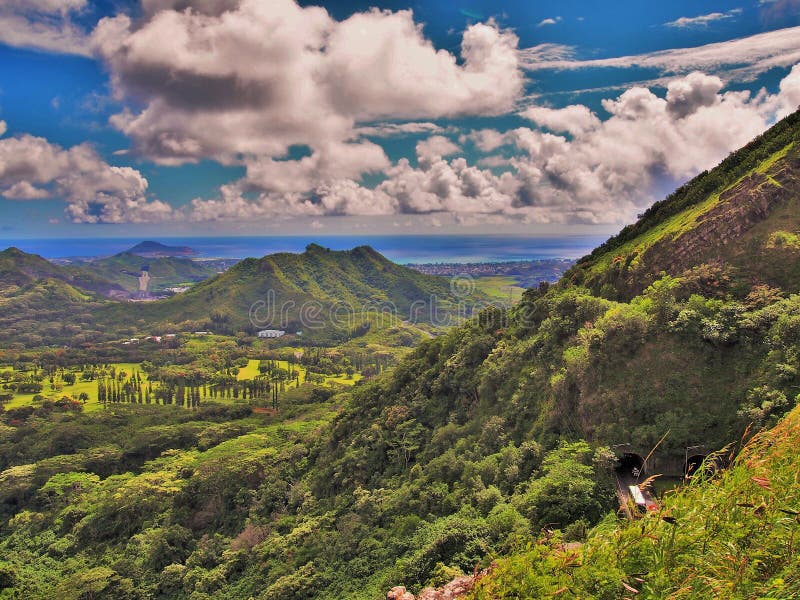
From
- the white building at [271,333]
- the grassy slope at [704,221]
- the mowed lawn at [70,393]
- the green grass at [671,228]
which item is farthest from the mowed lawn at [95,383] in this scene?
the grassy slope at [704,221]

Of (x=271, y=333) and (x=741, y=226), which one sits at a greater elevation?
(x=741, y=226)

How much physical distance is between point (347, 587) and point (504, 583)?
23401 mm

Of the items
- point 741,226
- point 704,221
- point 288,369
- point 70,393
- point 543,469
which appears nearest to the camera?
point 543,469

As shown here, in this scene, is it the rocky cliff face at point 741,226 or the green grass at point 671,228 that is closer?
the rocky cliff face at point 741,226

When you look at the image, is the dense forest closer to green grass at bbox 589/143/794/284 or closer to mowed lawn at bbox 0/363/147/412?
green grass at bbox 589/143/794/284

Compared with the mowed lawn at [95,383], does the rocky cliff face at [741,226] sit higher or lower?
higher

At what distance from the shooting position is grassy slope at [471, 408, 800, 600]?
4297mm

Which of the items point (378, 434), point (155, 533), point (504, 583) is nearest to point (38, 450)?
point (155, 533)

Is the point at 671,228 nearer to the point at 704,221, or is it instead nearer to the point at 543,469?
the point at 704,221

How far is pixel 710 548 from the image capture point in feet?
15.7

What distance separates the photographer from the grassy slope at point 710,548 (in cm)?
430

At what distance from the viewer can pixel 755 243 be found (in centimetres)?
2470

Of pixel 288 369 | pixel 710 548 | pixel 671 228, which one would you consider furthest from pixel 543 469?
pixel 288 369

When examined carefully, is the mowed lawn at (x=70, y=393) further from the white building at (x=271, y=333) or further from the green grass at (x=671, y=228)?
the green grass at (x=671, y=228)
